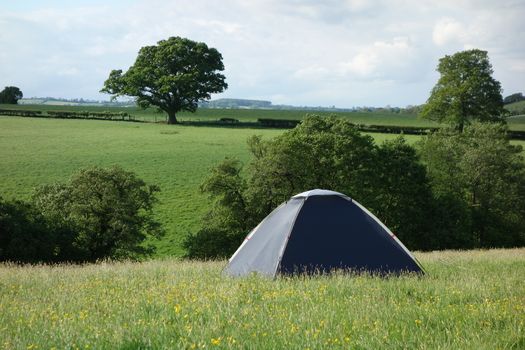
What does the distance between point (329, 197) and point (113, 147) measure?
51.5 meters

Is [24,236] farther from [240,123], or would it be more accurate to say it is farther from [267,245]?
[240,123]

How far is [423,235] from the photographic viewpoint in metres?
37.8

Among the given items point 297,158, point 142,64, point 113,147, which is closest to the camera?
point 297,158

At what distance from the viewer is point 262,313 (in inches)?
255

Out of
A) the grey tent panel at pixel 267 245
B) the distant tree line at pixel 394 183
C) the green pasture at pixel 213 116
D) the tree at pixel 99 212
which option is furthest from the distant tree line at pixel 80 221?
the green pasture at pixel 213 116

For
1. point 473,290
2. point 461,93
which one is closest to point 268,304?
point 473,290

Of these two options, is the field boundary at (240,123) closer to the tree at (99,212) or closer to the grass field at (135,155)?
the grass field at (135,155)

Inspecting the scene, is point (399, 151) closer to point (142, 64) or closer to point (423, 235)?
point (423, 235)

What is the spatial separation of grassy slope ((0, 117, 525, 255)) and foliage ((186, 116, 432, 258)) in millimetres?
3659

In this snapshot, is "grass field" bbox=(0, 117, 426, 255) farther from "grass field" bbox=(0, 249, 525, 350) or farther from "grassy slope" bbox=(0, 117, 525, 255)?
"grass field" bbox=(0, 249, 525, 350)

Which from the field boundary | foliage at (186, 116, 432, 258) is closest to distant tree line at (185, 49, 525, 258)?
foliage at (186, 116, 432, 258)

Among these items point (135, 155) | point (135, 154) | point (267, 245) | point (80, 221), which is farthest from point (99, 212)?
point (135, 154)

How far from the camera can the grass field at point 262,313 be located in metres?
5.44

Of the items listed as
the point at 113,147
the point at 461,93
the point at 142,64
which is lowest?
the point at 113,147
